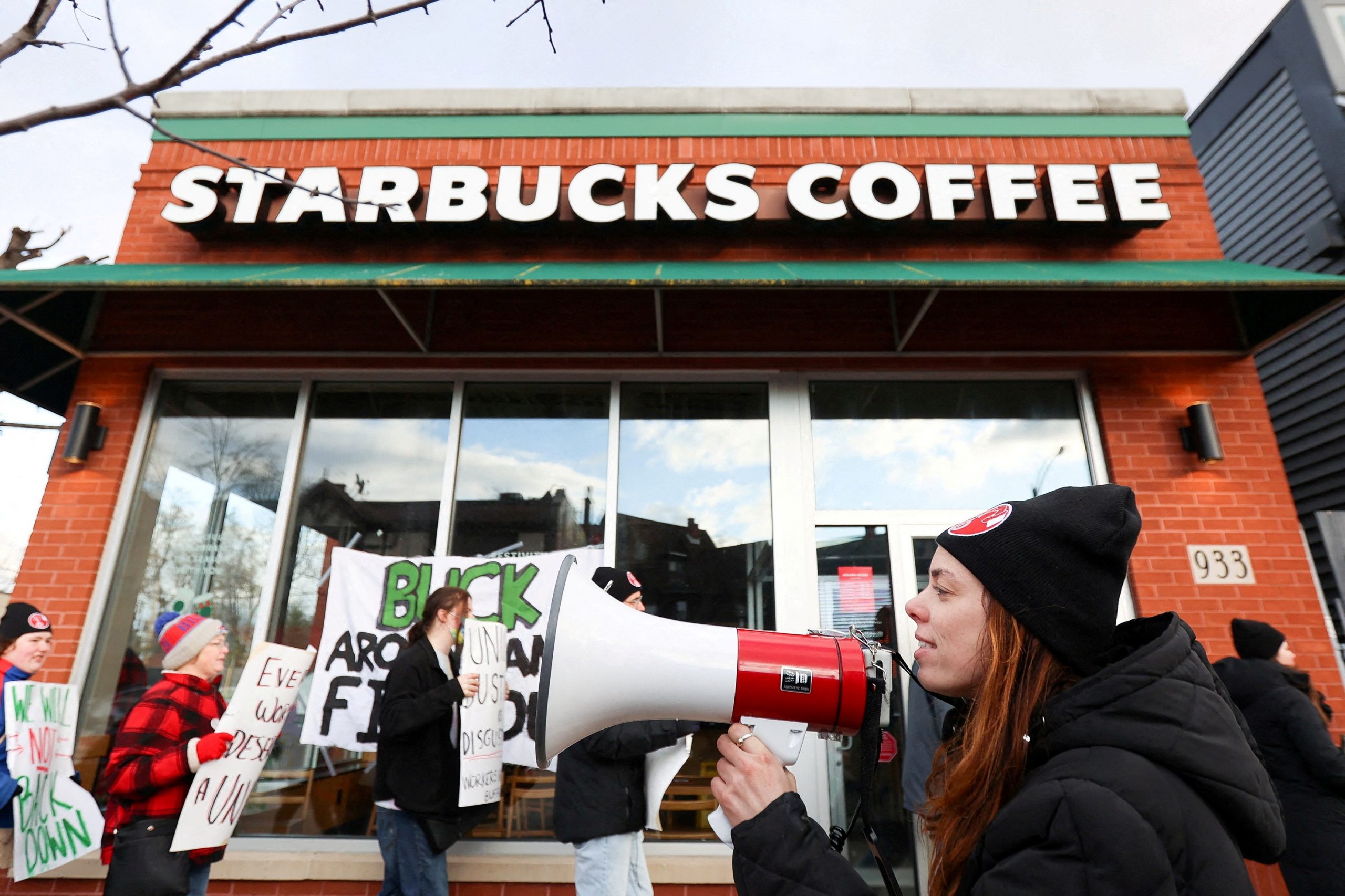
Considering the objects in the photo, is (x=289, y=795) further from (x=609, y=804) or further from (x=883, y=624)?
(x=883, y=624)

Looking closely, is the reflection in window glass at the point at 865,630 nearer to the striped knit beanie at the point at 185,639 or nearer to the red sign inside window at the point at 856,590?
the red sign inside window at the point at 856,590

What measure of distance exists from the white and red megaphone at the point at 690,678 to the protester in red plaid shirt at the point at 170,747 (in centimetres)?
221

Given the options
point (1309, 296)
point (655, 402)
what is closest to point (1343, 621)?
point (1309, 296)

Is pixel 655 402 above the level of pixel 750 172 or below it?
below

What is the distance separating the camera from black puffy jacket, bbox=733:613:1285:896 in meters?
0.88

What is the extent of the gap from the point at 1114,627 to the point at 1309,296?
183 inches

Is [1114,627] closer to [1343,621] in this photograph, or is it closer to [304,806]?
[304,806]

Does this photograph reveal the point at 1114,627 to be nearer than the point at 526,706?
Yes

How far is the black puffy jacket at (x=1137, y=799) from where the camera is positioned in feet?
2.89

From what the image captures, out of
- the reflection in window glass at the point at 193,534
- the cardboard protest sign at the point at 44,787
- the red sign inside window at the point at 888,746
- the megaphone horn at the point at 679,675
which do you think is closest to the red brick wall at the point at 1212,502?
the red sign inside window at the point at 888,746

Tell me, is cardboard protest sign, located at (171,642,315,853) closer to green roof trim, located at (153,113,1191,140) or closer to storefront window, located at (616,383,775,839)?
storefront window, located at (616,383,775,839)

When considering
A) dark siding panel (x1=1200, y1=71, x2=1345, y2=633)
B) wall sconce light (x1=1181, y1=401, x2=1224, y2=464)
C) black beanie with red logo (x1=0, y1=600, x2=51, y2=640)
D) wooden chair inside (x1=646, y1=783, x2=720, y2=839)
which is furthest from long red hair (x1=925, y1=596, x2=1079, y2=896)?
dark siding panel (x1=1200, y1=71, x2=1345, y2=633)

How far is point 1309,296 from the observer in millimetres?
4344

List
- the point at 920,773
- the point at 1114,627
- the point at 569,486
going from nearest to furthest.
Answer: the point at 1114,627
the point at 920,773
the point at 569,486
